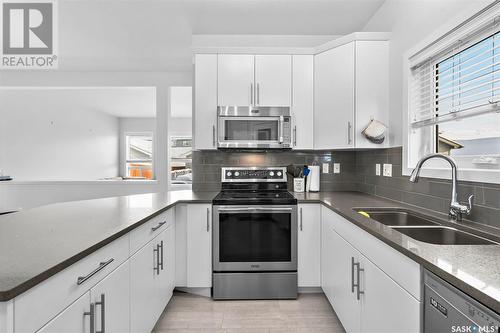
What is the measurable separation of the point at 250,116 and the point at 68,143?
5.80 metres

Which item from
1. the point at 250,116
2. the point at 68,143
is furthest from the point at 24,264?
the point at 68,143

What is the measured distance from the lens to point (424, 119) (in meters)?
1.91

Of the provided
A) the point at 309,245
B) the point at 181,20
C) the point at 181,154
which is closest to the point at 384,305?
the point at 309,245

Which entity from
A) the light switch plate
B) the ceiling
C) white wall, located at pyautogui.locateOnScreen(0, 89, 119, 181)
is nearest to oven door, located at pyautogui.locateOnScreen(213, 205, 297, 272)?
the light switch plate

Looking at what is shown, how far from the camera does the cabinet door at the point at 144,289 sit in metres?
1.40

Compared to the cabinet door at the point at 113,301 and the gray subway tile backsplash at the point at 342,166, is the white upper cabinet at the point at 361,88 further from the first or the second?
the cabinet door at the point at 113,301

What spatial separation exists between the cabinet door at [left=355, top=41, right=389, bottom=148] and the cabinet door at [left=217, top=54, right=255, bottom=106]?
1.00 metres

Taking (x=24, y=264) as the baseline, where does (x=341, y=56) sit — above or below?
above

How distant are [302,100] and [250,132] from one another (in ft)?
2.05

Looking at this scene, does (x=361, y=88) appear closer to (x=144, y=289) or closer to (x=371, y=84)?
(x=371, y=84)

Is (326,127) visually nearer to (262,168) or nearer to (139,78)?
(262,168)

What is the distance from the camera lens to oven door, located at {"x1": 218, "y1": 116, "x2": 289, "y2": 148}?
8.45ft

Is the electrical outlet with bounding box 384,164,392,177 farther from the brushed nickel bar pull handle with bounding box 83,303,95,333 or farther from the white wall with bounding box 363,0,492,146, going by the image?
the brushed nickel bar pull handle with bounding box 83,303,95,333

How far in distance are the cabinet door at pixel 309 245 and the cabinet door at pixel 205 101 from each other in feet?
3.60
